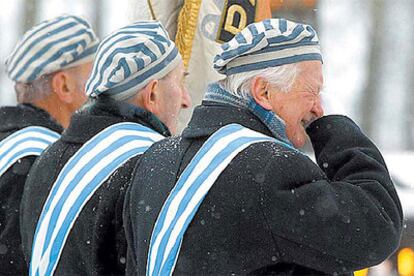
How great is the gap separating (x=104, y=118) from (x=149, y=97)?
18 centimetres

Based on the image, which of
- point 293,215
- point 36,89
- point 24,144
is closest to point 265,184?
point 293,215

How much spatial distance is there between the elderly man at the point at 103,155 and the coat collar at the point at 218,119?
530mm

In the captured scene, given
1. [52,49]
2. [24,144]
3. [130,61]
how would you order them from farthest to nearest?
1. [52,49]
2. [24,144]
3. [130,61]

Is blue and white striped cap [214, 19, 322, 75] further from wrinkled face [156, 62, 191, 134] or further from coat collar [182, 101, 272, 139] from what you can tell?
wrinkled face [156, 62, 191, 134]

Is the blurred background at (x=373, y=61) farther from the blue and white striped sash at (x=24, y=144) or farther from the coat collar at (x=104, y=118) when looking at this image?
the coat collar at (x=104, y=118)

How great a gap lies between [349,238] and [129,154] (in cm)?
102

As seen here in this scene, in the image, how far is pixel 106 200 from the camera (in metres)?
3.76

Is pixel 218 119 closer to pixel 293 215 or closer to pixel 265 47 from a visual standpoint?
pixel 265 47

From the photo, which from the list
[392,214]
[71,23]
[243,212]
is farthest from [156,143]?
[71,23]

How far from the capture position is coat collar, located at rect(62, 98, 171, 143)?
3941 mm

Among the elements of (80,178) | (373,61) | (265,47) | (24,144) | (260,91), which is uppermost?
(265,47)

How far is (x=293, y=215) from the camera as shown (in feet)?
9.93

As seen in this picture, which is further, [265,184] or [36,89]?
[36,89]

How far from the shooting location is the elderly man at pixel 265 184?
305 cm
